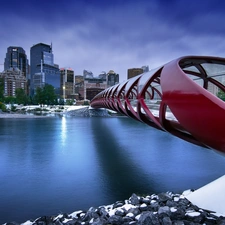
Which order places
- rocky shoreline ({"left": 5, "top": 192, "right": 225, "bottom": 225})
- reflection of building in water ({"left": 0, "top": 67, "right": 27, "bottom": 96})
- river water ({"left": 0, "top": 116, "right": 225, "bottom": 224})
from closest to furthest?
1. rocky shoreline ({"left": 5, "top": 192, "right": 225, "bottom": 225})
2. river water ({"left": 0, "top": 116, "right": 225, "bottom": 224})
3. reflection of building in water ({"left": 0, "top": 67, "right": 27, "bottom": 96})

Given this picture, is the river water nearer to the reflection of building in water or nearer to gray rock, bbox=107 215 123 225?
gray rock, bbox=107 215 123 225

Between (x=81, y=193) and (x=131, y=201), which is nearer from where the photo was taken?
(x=131, y=201)

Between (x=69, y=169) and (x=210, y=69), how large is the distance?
683 centimetres

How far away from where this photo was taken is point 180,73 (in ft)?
12.6

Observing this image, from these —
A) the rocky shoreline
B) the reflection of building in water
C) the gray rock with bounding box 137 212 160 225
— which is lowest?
the rocky shoreline

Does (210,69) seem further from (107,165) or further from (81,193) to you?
(107,165)

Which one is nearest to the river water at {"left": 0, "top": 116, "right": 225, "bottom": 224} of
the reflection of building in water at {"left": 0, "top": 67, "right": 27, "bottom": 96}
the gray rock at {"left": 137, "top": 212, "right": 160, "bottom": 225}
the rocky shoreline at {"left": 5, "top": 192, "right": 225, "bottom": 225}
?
the rocky shoreline at {"left": 5, "top": 192, "right": 225, "bottom": 225}

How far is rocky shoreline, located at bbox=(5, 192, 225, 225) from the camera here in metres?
4.94

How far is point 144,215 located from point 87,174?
4.39 metres

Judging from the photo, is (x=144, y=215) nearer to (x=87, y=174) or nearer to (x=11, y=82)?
(x=87, y=174)

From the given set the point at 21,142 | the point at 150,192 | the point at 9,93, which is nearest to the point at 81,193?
the point at 150,192

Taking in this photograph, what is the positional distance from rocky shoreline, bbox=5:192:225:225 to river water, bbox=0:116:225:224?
63 centimetres

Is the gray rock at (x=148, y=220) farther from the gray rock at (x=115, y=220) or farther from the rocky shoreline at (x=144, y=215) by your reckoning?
the gray rock at (x=115, y=220)

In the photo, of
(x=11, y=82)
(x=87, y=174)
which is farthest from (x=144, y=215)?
(x=11, y=82)
